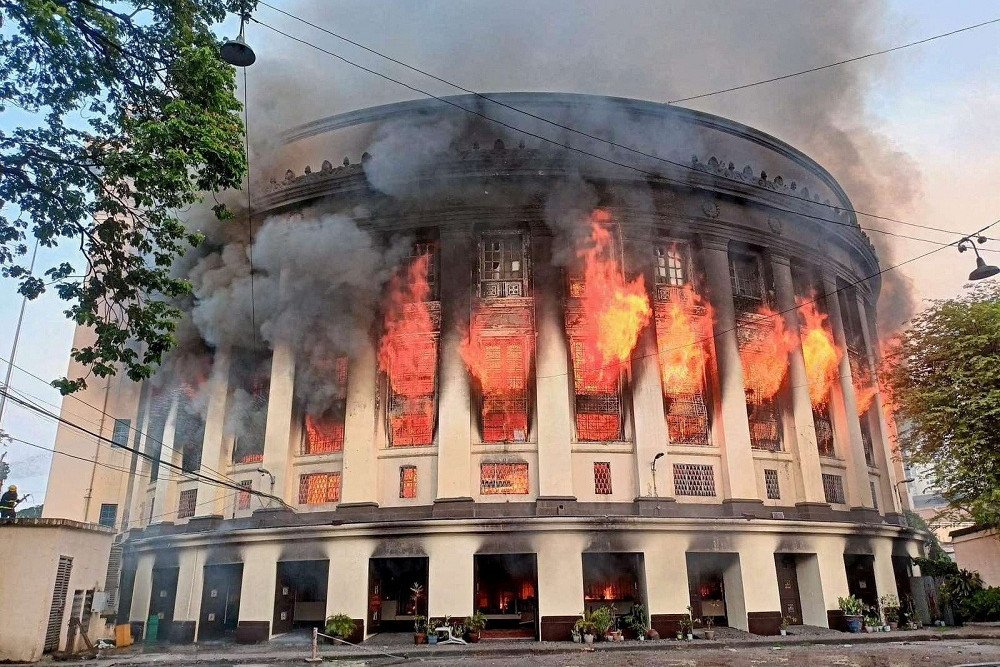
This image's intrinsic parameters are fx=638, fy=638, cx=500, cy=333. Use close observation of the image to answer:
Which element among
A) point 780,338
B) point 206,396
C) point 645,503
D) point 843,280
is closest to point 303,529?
point 206,396

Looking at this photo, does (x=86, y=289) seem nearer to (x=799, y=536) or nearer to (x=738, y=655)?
(x=738, y=655)

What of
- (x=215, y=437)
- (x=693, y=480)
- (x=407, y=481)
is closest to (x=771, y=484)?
(x=693, y=480)

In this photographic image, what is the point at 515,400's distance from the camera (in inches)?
880

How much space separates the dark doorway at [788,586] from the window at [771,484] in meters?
2.04

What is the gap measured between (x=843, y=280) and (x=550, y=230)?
14526mm

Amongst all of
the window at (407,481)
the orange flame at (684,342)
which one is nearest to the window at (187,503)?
the window at (407,481)

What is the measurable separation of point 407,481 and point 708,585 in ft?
37.2

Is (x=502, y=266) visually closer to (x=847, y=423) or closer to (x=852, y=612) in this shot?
(x=847, y=423)

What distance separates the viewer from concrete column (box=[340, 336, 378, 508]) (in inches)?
848

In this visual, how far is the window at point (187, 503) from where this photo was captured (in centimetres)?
2486

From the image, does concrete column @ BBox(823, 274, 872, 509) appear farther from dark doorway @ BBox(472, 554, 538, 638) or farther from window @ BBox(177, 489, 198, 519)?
window @ BBox(177, 489, 198, 519)

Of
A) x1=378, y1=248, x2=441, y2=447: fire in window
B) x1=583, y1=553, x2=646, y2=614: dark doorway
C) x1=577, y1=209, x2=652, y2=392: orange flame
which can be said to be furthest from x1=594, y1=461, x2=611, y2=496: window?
x1=378, y1=248, x2=441, y2=447: fire in window

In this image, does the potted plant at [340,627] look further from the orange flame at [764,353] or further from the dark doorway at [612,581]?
the orange flame at [764,353]

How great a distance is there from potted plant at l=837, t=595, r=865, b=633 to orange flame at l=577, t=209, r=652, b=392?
10.3m
